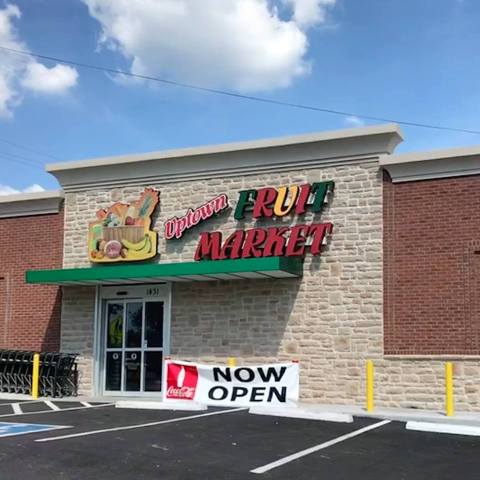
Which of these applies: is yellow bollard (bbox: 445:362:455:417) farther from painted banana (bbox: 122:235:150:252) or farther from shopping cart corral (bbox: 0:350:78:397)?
shopping cart corral (bbox: 0:350:78:397)

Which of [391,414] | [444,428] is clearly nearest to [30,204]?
[391,414]

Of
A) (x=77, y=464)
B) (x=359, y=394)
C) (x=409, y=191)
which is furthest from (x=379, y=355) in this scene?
(x=77, y=464)

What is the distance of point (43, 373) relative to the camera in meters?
18.5

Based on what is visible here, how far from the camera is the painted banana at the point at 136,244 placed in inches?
743

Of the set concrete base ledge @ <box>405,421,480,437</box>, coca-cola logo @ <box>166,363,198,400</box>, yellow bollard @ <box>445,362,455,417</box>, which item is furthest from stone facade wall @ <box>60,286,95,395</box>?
concrete base ledge @ <box>405,421,480,437</box>

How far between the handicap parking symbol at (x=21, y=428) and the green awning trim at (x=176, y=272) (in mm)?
5665

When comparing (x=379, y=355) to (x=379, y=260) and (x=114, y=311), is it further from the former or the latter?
(x=114, y=311)

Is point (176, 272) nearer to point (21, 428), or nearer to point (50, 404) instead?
point (50, 404)

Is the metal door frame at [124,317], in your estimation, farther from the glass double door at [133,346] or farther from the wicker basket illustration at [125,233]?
the wicker basket illustration at [125,233]

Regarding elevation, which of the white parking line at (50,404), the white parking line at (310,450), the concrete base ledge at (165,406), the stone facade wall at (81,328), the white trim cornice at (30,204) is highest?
the white trim cornice at (30,204)

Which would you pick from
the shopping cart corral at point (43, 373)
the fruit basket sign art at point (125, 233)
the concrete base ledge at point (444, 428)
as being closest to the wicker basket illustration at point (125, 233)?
the fruit basket sign art at point (125, 233)

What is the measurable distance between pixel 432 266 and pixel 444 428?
4738 mm

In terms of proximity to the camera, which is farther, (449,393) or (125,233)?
(125,233)

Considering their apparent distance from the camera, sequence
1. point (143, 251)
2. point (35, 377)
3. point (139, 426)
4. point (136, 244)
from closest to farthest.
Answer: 1. point (139, 426)
2. point (35, 377)
3. point (143, 251)
4. point (136, 244)
